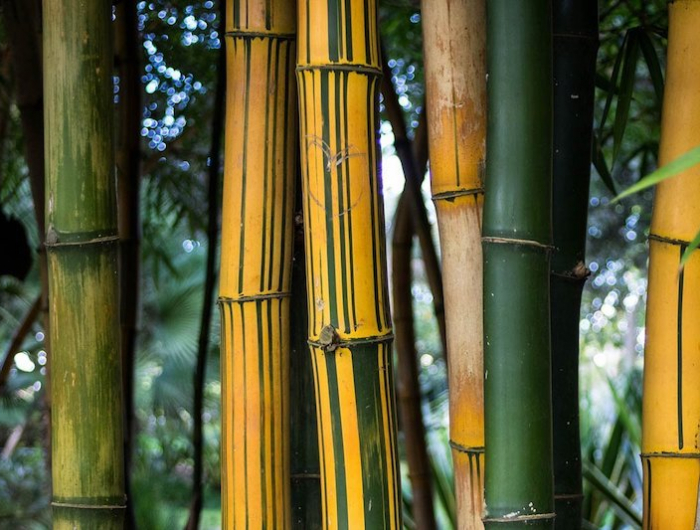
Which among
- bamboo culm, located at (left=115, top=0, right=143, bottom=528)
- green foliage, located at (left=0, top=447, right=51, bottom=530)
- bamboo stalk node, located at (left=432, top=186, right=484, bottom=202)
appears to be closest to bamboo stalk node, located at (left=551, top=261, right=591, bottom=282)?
bamboo stalk node, located at (left=432, top=186, right=484, bottom=202)

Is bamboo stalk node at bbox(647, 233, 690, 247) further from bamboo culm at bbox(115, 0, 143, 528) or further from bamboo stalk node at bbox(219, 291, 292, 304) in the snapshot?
bamboo culm at bbox(115, 0, 143, 528)

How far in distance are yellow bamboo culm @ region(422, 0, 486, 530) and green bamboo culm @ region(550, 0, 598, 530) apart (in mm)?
95

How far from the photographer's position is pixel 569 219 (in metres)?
0.72

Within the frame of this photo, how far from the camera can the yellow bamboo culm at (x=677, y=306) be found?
0.66m

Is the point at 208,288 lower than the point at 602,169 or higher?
lower

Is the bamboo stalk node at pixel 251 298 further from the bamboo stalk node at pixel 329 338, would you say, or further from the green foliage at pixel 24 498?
the green foliage at pixel 24 498

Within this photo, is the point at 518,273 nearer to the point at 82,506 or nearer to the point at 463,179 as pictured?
the point at 463,179

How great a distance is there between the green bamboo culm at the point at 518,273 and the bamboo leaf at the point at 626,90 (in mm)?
221

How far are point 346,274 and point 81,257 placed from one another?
0.68ft

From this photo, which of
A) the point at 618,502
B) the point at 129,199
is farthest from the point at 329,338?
the point at 618,502

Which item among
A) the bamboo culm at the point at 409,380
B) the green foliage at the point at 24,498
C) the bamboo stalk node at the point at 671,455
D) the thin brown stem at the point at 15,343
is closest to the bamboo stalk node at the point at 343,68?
the bamboo stalk node at the point at 671,455

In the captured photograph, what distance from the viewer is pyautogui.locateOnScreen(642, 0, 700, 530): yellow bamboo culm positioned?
66cm

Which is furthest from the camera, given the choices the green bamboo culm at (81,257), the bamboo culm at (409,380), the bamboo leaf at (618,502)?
the bamboo leaf at (618,502)

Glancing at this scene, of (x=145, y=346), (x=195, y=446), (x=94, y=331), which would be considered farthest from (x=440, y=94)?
(x=145, y=346)
